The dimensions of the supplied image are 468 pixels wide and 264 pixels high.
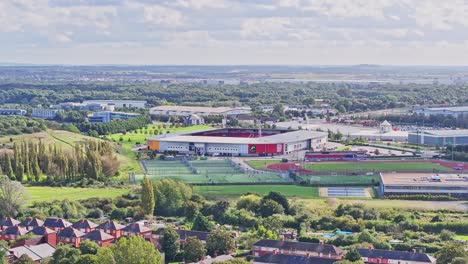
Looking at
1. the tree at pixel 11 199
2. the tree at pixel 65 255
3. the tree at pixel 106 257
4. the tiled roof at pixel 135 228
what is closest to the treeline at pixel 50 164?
the tree at pixel 11 199

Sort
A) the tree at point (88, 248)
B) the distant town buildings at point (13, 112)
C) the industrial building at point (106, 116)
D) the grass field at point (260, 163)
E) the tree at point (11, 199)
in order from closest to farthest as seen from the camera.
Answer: the tree at point (88, 248) → the tree at point (11, 199) → the grass field at point (260, 163) → the industrial building at point (106, 116) → the distant town buildings at point (13, 112)

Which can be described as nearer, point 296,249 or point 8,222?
point 296,249

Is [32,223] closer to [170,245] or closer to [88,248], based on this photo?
[88,248]

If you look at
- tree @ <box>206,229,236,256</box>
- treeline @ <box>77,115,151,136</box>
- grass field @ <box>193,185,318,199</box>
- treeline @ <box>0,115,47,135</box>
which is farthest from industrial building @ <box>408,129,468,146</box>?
tree @ <box>206,229,236,256</box>

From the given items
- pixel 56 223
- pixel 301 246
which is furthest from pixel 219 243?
pixel 56 223

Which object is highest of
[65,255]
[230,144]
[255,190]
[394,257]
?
[65,255]

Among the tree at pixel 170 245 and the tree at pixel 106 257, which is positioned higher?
the tree at pixel 106 257

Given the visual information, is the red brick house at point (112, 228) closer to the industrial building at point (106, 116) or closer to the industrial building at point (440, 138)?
the industrial building at point (440, 138)
